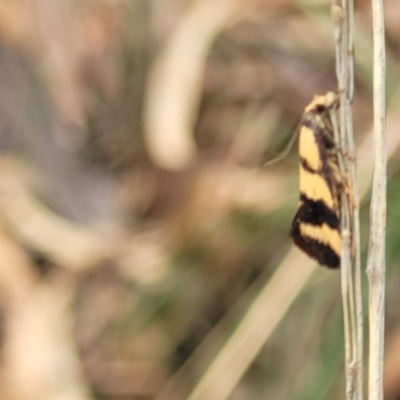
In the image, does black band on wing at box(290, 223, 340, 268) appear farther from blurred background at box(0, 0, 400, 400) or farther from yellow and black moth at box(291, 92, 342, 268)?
blurred background at box(0, 0, 400, 400)

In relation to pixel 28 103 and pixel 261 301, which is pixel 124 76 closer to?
pixel 28 103

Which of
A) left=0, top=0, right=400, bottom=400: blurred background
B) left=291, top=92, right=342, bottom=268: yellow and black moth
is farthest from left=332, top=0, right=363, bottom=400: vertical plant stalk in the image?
left=0, top=0, right=400, bottom=400: blurred background

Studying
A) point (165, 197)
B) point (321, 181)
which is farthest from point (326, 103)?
point (165, 197)

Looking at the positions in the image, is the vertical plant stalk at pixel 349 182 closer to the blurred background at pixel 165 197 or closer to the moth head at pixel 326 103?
the moth head at pixel 326 103

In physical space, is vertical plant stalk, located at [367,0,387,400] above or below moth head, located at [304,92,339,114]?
below

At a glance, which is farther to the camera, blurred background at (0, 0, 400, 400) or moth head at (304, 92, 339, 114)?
blurred background at (0, 0, 400, 400)

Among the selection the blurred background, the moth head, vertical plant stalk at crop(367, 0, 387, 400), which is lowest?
vertical plant stalk at crop(367, 0, 387, 400)

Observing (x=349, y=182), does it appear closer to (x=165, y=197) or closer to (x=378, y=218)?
(x=378, y=218)

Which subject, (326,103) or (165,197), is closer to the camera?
(326,103)
